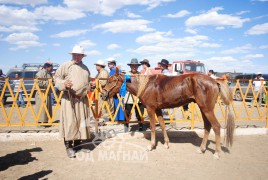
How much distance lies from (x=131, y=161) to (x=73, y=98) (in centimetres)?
177

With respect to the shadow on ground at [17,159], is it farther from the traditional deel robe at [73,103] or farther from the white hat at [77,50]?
the white hat at [77,50]

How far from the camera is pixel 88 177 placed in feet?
11.9

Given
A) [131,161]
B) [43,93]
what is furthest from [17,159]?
[43,93]

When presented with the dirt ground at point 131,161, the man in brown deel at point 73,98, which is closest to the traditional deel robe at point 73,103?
the man in brown deel at point 73,98

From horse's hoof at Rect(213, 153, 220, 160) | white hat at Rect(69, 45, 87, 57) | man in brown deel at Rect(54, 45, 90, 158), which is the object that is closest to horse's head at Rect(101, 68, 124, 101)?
man in brown deel at Rect(54, 45, 90, 158)

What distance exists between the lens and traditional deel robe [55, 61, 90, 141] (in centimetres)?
437

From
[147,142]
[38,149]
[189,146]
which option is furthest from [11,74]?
[189,146]

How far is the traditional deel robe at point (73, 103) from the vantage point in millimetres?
4371

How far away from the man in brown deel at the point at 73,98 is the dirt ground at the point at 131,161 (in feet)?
1.74

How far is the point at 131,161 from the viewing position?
14.2ft

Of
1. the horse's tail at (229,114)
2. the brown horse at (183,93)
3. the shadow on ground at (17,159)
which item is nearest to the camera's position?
the shadow on ground at (17,159)

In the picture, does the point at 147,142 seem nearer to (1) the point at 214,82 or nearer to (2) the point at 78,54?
(1) the point at 214,82

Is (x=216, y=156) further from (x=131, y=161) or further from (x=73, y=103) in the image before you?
(x=73, y=103)

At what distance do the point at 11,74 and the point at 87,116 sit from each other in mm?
13191
